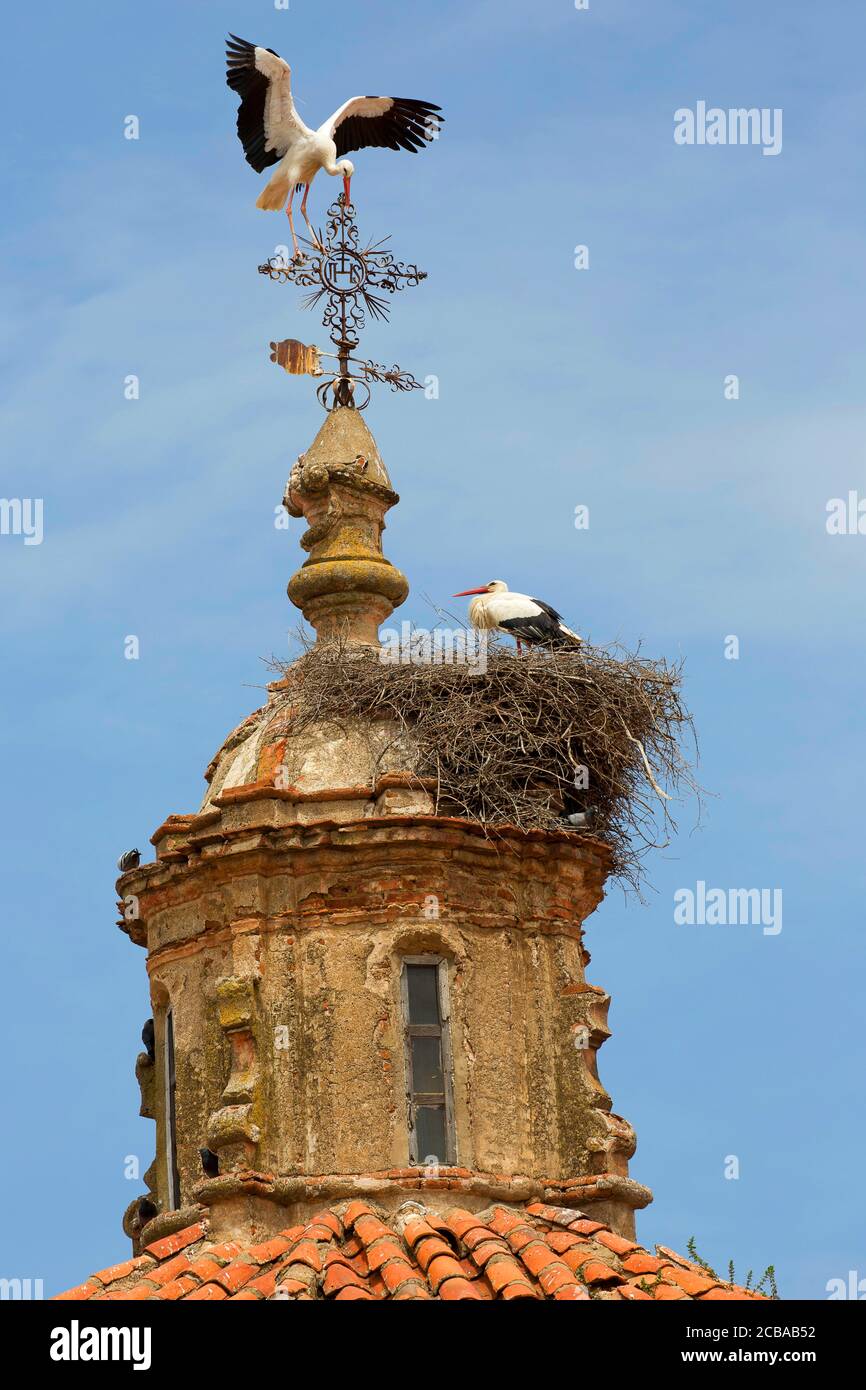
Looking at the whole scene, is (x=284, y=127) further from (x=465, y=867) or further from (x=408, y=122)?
(x=465, y=867)

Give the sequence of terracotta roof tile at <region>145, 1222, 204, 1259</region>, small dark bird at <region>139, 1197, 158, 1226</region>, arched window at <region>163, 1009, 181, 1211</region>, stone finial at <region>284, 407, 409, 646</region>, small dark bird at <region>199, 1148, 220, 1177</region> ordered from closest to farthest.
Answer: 1. terracotta roof tile at <region>145, 1222, 204, 1259</region>
2. small dark bird at <region>199, 1148, 220, 1177</region>
3. arched window at <region>163, 1009, 181, 1211</region>
4. small dark bird at <region>139, 1197, 158, 1226</region>
5. stone finial at <region>284, 407, 409, 646</region>

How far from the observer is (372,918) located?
47.9ft

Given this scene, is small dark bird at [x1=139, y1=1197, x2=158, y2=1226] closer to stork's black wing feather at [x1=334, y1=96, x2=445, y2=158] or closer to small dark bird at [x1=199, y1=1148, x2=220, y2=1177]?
small dark bird at [x1=199, y1=1148, x2=220, y2=1177]

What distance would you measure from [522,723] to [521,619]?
1057 millimetres

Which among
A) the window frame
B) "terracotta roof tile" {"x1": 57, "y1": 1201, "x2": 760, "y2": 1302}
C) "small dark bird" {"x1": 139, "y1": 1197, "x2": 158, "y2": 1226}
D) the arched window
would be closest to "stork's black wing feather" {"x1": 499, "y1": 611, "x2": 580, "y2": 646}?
the window frame

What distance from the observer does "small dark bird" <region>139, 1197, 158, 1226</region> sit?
596 inches

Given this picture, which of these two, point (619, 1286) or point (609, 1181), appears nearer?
point (619, 1286)

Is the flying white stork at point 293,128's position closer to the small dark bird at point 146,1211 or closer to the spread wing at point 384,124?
the spread wing at point 384,124

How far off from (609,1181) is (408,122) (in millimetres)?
6602

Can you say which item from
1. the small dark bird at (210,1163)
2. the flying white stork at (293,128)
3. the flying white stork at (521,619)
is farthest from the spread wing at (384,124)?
the small dark bird at (210,1163)

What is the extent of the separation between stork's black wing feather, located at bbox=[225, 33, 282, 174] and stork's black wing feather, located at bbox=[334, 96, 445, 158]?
637mm

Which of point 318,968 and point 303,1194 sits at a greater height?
point 318,968

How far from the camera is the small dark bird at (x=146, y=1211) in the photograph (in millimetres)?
15148
